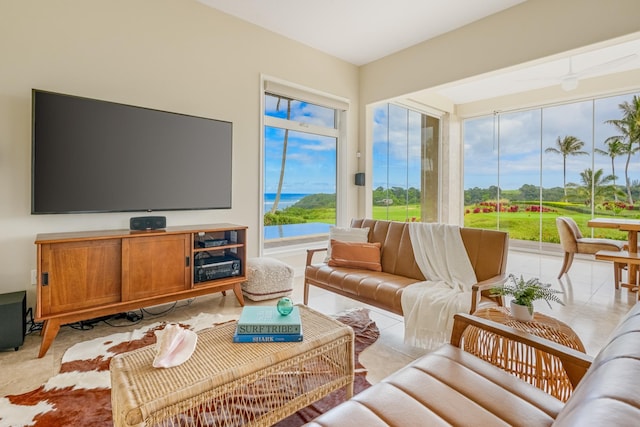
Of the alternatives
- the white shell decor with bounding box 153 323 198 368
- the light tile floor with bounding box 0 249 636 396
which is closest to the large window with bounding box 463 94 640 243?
the light tile floor with bounding box 0 249 636 396

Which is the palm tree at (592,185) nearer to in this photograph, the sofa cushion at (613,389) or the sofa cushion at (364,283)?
the sofa cushion at (364,283)

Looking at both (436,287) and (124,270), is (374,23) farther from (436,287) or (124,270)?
(124,270)

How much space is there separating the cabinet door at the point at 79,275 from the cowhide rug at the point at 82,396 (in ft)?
1.06

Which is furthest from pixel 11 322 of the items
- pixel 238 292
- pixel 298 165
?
pixel 298 165

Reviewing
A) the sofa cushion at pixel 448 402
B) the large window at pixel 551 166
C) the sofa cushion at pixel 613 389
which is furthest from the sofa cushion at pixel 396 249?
the large window at pixel 551 166

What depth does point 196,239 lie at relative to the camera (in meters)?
2.98

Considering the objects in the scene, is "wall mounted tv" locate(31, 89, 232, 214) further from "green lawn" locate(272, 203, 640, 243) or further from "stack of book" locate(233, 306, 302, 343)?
"green lawn" locate(272, 203, 640, 243)

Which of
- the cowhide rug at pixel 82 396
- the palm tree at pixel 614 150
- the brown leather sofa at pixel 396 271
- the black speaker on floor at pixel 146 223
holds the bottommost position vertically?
the cowhide rug at pixel 82 396

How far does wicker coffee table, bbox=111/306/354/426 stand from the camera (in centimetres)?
113

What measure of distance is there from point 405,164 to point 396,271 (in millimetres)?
3629

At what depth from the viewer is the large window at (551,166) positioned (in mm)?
5312

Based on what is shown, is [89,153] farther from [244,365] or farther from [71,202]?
[244,365]

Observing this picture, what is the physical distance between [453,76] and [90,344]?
4.53 meters

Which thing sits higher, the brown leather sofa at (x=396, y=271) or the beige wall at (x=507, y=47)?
the beige wall at (x=507, y=47)
